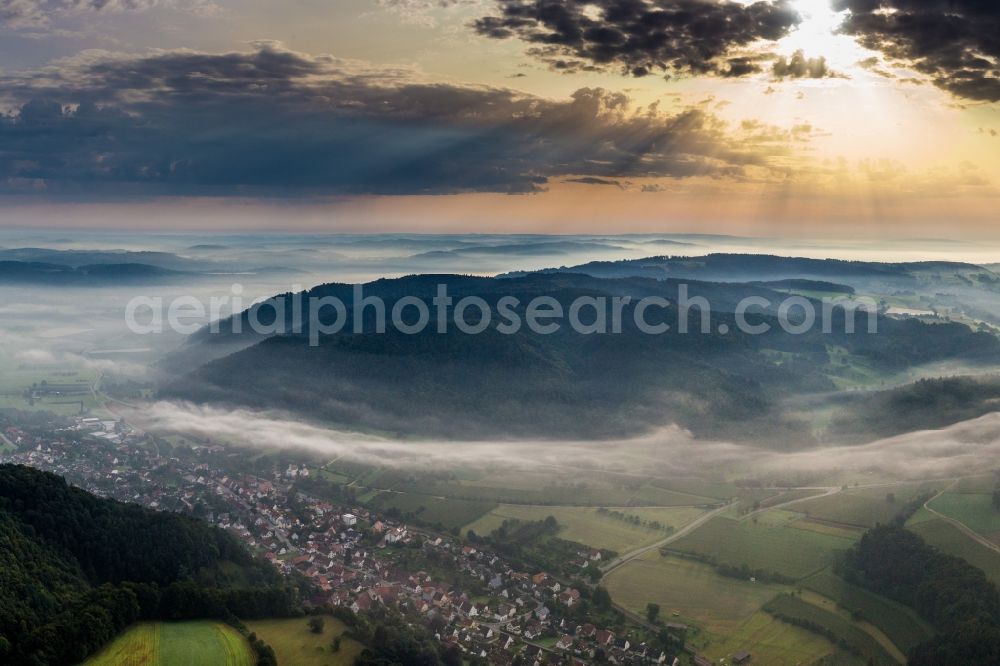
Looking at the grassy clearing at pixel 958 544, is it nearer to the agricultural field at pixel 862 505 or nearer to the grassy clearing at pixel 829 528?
the agricultural field at pixel 862 505

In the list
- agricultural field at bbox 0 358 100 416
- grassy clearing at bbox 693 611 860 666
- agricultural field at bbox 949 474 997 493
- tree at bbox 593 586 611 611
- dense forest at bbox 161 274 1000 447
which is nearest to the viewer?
grassy clearing at bbox 693 611 860 666

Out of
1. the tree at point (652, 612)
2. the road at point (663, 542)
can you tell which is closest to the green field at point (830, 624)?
the tree at point (652, 612)

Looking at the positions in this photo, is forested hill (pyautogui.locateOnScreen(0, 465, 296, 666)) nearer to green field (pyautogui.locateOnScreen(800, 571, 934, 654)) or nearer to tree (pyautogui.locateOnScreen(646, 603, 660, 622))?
tree (pyautogui.locateOnScreen(646, 603, 660, 622))

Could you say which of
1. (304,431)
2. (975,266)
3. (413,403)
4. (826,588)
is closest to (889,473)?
(826,588)

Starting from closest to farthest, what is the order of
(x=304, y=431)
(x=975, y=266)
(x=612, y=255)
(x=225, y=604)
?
1. (x=225, y=604)
2. (x=304, y=431)
3. (x=975, y=266)
4. (x=612, y=255)

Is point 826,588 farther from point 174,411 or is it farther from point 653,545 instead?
point 174,411

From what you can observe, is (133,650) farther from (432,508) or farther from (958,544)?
(958,544)

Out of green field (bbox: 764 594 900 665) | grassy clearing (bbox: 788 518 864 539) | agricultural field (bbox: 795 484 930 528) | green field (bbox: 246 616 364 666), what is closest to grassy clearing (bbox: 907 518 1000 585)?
agricultural field (bbox: 795 484 930 528)

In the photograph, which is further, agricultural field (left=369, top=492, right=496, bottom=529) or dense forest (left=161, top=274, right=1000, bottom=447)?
dense forest (left=161, top=274, right=1000, bottom=447)
